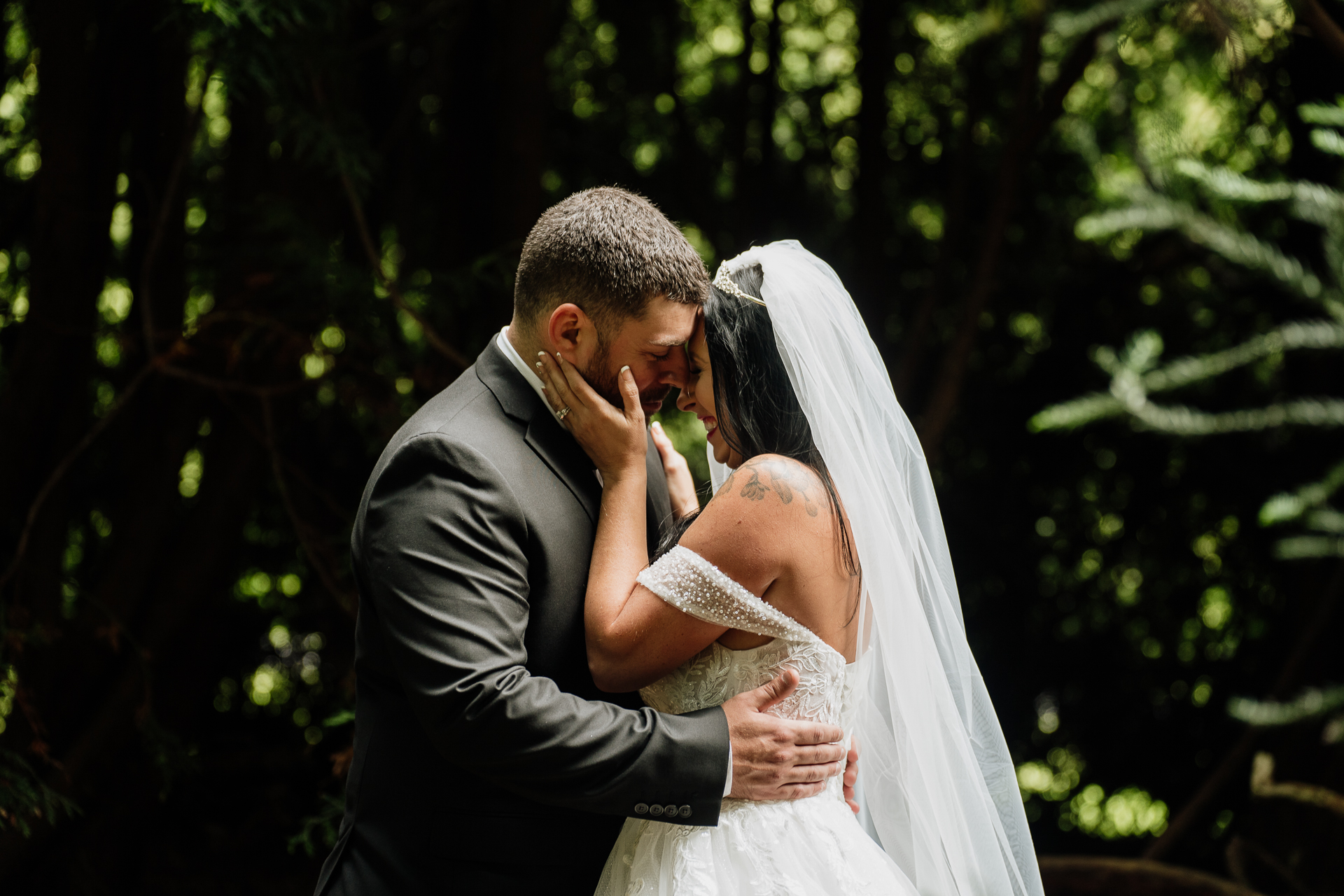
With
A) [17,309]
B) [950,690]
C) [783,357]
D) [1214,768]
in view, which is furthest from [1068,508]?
[17,309]

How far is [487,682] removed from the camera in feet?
5.41

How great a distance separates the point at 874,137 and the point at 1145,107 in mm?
1279

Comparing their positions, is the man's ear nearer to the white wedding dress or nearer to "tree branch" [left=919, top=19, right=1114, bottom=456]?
the white wedding dress

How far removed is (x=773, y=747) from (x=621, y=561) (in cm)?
47

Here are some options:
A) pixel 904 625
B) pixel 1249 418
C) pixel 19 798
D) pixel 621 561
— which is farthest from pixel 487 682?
pixel 19 798

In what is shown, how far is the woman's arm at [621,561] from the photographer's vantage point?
1825mm

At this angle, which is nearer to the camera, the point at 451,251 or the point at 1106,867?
the point at 1106,867

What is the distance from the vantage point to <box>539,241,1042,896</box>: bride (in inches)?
73.9

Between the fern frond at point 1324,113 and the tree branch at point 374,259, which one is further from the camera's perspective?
the tree branch at point 374,259

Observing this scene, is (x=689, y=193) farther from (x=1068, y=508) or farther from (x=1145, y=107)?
(x=1068, y=508)

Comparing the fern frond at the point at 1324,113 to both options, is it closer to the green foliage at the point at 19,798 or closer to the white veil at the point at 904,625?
the white veil at the point at 904,625

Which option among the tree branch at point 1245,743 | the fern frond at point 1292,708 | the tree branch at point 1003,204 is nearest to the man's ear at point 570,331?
the fern frond at point 1292,708

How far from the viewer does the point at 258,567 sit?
511 cm

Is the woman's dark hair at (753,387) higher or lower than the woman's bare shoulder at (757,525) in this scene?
higher
